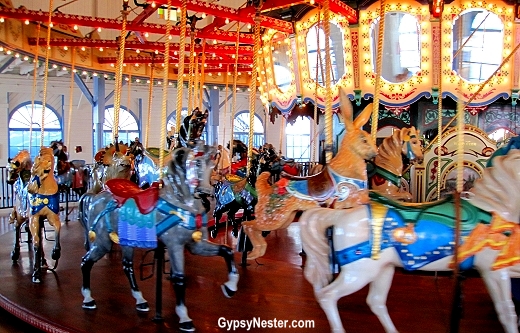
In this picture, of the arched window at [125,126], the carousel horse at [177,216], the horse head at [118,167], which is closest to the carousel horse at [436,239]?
the carousel horse at [177,216]

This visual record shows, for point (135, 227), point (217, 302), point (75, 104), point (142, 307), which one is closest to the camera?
point (135, 227)

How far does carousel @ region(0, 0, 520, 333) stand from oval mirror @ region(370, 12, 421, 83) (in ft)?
0.07

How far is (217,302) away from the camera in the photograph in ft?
12.8

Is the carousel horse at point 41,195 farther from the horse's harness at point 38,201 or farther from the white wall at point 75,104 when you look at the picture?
the white wall at point 75,104

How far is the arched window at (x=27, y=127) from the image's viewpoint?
1492 centimetres

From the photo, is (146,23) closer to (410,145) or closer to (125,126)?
(410,145)

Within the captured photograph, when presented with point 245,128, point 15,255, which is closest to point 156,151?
point 15,255

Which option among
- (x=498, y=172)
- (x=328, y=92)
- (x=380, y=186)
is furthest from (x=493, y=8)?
(x=498, y=172)

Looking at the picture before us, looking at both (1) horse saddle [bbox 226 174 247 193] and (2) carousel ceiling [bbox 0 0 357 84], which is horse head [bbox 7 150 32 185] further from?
(1) horse saddle [bbox 226 174 247 193]

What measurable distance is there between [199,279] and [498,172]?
2815 mm

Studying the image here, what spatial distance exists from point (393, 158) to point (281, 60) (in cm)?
466

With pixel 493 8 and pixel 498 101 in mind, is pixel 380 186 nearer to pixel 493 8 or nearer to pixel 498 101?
pixel 493 8

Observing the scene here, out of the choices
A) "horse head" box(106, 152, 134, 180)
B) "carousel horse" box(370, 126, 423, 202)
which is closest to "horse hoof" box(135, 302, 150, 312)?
"horse head" box(106, 152, 134, 180)

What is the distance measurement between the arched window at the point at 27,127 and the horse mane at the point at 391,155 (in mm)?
12300
